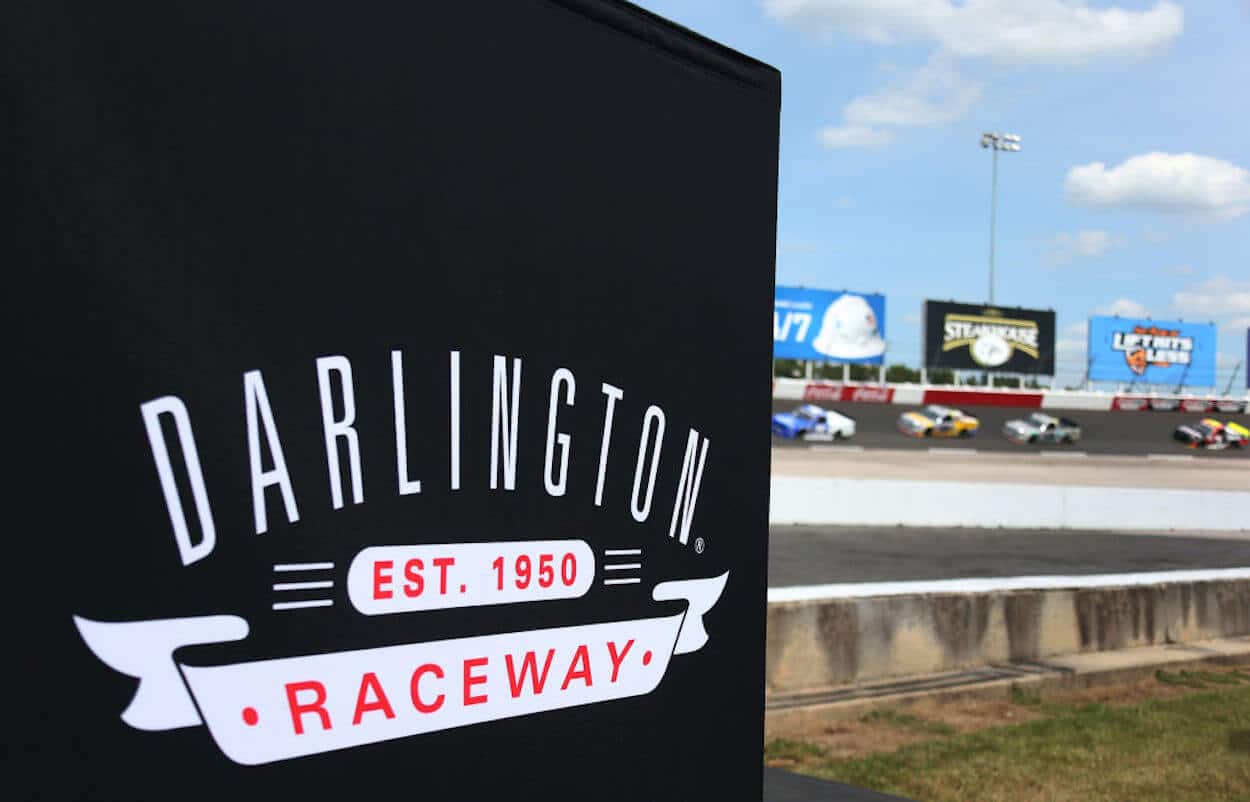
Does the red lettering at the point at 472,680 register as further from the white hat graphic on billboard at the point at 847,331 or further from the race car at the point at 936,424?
the white hat graphic on billboard at the point at 847,331

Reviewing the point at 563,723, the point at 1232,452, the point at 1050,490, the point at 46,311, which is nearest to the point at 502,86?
the point at 46,311

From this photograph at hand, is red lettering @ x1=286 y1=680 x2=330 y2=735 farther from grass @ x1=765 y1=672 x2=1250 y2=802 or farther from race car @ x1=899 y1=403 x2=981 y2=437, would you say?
race car @ x1=899 y1=403 x2=981 y2=437

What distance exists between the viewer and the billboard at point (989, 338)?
63719mm

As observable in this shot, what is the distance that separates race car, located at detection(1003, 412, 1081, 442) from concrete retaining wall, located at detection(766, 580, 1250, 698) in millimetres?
36955

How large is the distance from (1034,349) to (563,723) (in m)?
69.7

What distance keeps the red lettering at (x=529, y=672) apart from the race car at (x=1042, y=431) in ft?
152

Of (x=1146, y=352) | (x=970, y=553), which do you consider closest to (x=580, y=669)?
(x=970, y=553)

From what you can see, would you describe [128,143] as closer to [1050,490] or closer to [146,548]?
[146,548]

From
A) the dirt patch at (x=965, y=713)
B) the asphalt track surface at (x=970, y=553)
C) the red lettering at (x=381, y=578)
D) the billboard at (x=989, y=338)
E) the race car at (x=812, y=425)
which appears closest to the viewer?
the red lettering at (x=381, y=578)

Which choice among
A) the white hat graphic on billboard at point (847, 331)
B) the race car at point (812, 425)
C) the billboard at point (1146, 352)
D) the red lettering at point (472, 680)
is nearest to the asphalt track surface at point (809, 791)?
the red lettering at point (472, 680)

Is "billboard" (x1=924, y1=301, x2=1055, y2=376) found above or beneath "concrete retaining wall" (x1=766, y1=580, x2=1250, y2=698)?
above

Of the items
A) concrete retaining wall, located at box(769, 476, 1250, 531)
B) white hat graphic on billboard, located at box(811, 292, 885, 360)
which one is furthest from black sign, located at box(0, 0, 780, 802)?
white hat graphic on billboard, located at box(811, 292, 885, 360)

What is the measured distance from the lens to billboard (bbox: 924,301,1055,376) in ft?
209

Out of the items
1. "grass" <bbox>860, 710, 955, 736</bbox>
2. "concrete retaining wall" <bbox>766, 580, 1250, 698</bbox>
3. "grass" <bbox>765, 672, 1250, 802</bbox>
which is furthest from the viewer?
"concrete retaining wall" <bbox>766, 580, 1250, 698</bbox>
